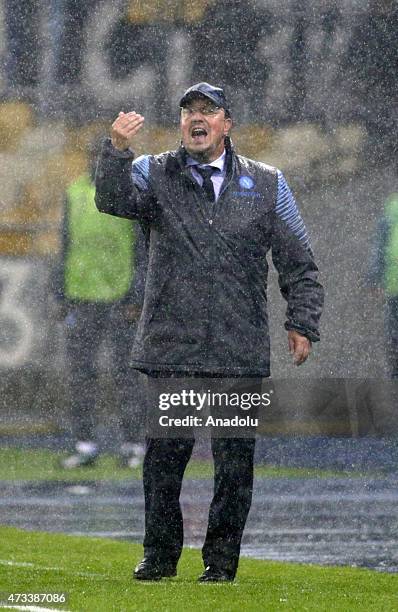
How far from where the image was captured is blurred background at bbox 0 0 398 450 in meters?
16.2

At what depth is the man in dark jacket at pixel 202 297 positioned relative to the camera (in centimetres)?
777

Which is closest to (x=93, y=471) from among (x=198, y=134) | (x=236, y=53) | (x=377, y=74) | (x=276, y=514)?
(x=276, y=514)

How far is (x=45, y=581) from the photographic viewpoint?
772 centimetres

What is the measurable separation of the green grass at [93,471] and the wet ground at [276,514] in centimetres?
32

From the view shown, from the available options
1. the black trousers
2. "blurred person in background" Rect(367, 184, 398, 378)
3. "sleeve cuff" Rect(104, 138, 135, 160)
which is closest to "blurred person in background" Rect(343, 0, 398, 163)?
"blurred person in background" Rect(367, 184, 398, 378)

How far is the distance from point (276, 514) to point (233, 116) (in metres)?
5.91

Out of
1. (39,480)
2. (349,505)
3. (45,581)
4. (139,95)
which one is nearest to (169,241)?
(45,581)

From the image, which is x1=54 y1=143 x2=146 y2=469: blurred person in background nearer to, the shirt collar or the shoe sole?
the shoe sole

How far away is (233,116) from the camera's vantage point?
53.0ft

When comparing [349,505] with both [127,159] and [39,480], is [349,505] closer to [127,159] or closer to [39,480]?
[39,480]

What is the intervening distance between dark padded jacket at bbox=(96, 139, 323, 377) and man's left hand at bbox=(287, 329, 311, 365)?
0.11m

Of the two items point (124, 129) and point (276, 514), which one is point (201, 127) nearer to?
point (124, 129)

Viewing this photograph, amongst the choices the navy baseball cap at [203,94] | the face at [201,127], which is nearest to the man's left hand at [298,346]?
the face at [201,127]

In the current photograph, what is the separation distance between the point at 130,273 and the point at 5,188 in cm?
166
